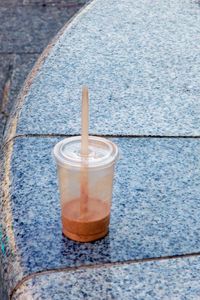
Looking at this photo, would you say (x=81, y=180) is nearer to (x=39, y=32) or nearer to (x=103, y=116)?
(x=103, y=116)

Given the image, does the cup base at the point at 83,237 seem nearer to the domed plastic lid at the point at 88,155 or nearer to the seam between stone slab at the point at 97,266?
the seam between stone slab at the point at 97,266

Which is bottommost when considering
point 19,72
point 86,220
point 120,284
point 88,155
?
point 19,72

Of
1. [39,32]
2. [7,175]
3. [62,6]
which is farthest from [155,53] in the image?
[62,6]

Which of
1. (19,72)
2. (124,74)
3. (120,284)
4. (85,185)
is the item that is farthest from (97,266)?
(19,72)

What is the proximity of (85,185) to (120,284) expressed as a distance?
0.23 m

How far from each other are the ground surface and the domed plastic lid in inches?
91.3

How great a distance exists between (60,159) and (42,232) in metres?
0.23

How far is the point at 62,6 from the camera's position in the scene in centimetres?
575

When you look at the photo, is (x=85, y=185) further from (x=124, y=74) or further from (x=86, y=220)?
(x=124, y=74)

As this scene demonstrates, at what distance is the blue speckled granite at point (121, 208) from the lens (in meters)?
1.40

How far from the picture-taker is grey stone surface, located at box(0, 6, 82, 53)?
479cm

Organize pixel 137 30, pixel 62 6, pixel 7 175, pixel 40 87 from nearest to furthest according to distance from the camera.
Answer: pixel 7 175
pixel 40 87
pixel 137 30
pixel 62 6

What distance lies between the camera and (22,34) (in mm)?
5023

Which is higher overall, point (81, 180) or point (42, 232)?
point (81, 180)
